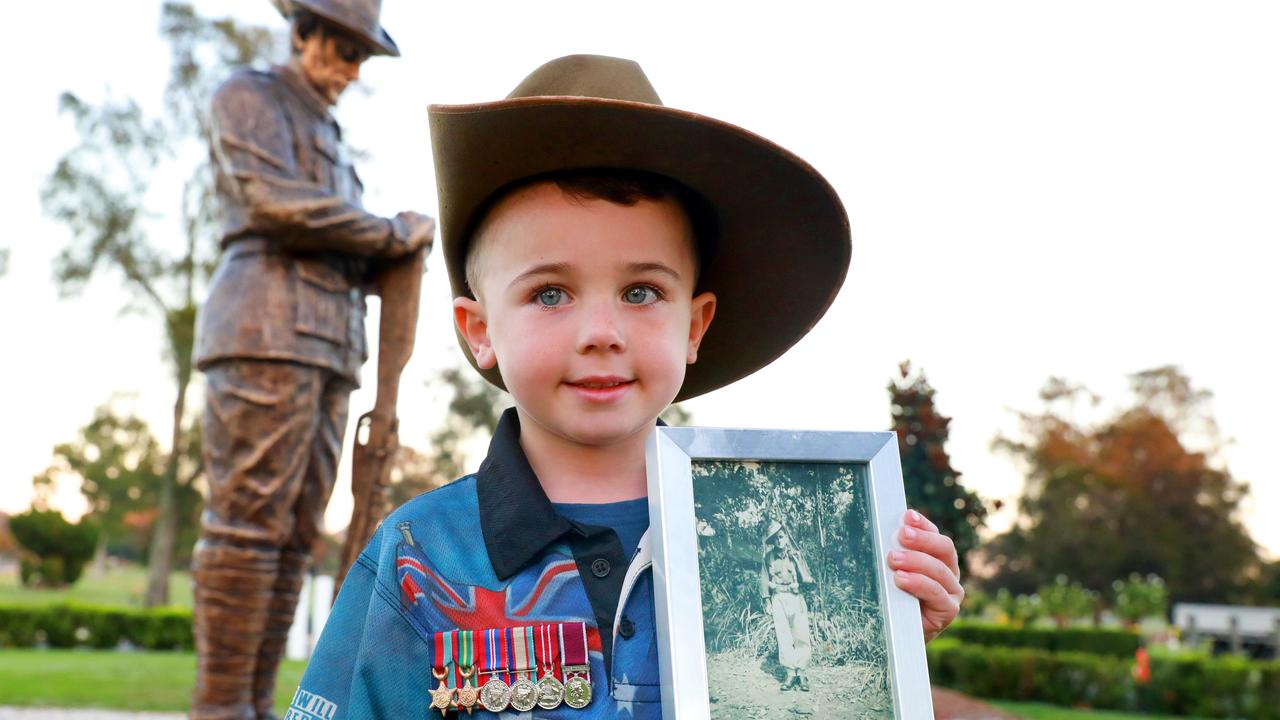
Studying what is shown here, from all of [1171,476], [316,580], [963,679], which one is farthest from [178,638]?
[1171,476]

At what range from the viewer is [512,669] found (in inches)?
65.2

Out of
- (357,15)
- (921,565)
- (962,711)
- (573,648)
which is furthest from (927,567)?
(962,711)

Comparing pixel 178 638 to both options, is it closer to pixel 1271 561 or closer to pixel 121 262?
pixel 121 262

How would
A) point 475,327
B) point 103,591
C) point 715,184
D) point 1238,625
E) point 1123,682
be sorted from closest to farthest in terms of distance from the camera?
point 715,184 < point 475,327 < point 1123,682 < point 1238,625 < point 103,591

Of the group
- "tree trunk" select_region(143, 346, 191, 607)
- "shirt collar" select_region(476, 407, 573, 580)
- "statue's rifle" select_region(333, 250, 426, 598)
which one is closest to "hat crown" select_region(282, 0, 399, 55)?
"statue's rifle" select_region(333, 250, 426, 598)

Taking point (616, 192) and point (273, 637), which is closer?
point (616, 192)

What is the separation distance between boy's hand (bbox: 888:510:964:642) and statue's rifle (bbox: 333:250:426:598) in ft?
10.1

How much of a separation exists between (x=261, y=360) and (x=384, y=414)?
608 mm

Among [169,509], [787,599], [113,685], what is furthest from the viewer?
[169,509]

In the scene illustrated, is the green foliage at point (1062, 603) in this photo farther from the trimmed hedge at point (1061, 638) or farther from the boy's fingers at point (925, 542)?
the boy's fingers at point (925, 542)

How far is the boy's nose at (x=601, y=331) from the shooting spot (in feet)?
5.58

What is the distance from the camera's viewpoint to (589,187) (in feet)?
5.95

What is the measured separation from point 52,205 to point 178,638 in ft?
39.2

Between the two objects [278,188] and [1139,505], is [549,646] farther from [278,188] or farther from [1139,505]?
[1139,505]
